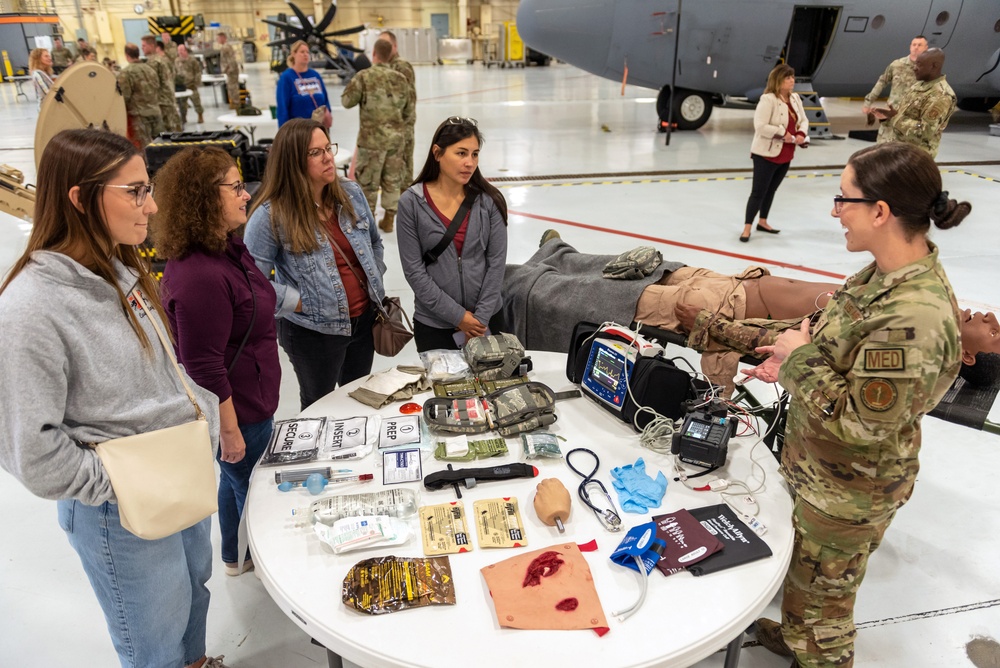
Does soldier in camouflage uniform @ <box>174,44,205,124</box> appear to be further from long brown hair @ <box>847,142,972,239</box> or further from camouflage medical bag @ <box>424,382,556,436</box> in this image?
long brown hair @ <box>847,142,972,239</box>

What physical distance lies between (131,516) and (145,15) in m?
35.4

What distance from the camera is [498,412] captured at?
225 centimetres

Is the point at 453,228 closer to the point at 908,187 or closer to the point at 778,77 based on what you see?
the point at 908,187

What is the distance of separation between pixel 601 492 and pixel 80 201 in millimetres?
1550

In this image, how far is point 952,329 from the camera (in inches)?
60.3

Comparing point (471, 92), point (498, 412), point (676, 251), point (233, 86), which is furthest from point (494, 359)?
point (471, 92)

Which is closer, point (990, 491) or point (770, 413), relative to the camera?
point (770, 413)

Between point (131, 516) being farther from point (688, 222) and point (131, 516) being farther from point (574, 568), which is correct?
point (688, 222)

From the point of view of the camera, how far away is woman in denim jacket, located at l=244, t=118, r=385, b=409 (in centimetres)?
257

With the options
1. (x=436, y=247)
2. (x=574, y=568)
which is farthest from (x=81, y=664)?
(x=436, y=247)

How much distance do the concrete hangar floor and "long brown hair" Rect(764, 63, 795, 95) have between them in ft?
4.67

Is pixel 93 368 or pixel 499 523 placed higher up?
pixel 93 368

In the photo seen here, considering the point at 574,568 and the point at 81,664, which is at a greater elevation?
the point at 574,568

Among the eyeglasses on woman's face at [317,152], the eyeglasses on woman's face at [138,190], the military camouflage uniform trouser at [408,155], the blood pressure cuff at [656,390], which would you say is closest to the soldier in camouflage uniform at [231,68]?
the military camouflage uniform trouser at [408,155]
